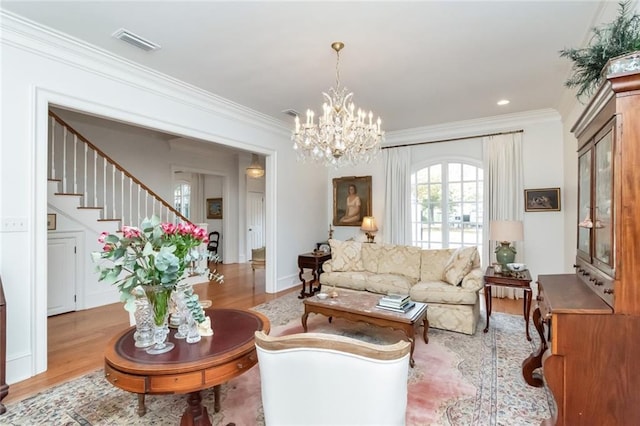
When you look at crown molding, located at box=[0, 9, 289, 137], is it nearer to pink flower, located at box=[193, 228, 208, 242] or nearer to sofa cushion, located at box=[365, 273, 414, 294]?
pink flower, located at box=[193, 228, 208, 242]

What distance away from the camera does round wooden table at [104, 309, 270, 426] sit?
1.53 m

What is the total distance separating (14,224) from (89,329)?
71.9 inches

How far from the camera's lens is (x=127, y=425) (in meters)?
2.07

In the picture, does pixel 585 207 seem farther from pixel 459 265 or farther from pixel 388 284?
pixel 388 284

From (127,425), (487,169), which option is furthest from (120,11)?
(487,169)

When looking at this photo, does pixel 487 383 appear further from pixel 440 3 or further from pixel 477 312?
pixel 440 3

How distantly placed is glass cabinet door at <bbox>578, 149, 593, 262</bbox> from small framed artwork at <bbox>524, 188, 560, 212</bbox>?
2.83 m

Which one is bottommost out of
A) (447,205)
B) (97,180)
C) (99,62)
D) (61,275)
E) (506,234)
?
(61,275)

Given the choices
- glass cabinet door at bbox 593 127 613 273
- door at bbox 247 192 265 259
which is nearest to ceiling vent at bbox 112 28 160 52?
glass cabinet door at bbox 593 127 613 273

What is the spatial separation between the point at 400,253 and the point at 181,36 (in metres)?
3.81

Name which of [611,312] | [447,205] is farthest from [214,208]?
[611,312]

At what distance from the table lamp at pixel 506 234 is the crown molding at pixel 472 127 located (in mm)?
2134

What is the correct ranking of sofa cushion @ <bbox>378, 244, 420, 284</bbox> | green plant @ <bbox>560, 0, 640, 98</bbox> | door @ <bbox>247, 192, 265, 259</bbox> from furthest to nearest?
door @ <bbox>247, 192, 265, 259</bbox>, sofa cushion @ <bbox>378, 244, 420, 284</bbox>, green plant @ <bbox>560, 0, 640, 98</bbox>

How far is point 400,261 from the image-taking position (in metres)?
4.62
